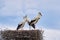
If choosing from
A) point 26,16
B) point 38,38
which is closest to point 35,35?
point 38,38

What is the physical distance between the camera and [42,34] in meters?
18.0

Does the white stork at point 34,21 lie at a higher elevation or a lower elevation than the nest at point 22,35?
higher

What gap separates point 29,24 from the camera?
738 inches

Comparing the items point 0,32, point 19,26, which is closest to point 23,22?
point 19,26

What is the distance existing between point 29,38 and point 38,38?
51cm

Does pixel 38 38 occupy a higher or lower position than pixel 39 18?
lower

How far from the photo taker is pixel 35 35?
18047 mm

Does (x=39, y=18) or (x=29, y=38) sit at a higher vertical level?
(x=39, y=18)

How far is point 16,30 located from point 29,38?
0.85 metres

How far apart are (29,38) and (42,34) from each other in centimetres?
75

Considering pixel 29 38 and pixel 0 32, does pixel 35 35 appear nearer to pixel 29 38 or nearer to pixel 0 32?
pixel 29 38

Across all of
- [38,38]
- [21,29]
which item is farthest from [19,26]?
[38,38]

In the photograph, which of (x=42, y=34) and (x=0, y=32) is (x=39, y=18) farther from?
(x=0, y=32)

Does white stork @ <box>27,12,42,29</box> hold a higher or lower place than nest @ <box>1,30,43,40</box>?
higher
